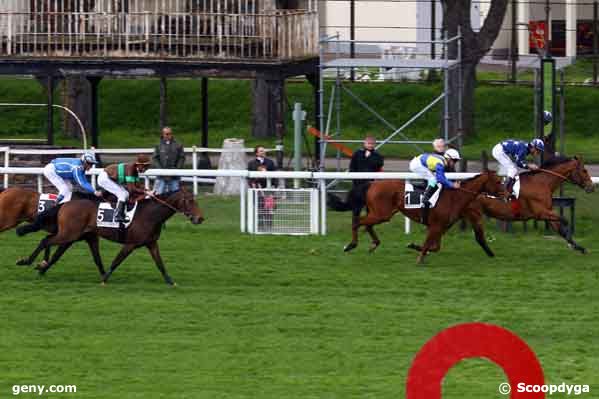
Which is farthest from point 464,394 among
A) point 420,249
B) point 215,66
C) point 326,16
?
point 326,16

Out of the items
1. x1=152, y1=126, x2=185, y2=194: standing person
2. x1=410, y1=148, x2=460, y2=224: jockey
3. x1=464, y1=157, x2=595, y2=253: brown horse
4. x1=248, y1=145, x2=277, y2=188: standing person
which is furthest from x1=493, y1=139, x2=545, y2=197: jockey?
x1=152, y1=126, x2=185, y2=194: standing person

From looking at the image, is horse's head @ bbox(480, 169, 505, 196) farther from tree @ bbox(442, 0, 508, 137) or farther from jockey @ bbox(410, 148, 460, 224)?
tree @ bbox(442, 0, 508, 137)

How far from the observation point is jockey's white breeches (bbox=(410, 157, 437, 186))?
1664 cm

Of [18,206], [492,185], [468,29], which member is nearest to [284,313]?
[492,185]

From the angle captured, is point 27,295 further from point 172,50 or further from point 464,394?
point 172,50

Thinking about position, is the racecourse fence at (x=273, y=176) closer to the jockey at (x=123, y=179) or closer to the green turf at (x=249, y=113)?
the jockey at (x=123, y=179)

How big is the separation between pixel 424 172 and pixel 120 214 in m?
3.49

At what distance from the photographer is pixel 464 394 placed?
10.7 m

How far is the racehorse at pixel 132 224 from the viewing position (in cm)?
1503

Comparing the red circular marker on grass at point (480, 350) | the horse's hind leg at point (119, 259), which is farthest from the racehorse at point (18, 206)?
the red circular marker on grass at point (480, 350)

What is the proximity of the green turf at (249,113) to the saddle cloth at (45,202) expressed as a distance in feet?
48.0

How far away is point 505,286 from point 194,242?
170 inches

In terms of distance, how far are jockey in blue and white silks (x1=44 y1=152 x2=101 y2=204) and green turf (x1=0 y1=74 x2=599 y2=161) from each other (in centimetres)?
1457

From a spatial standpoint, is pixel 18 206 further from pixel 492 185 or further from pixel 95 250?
pixel 492 185
